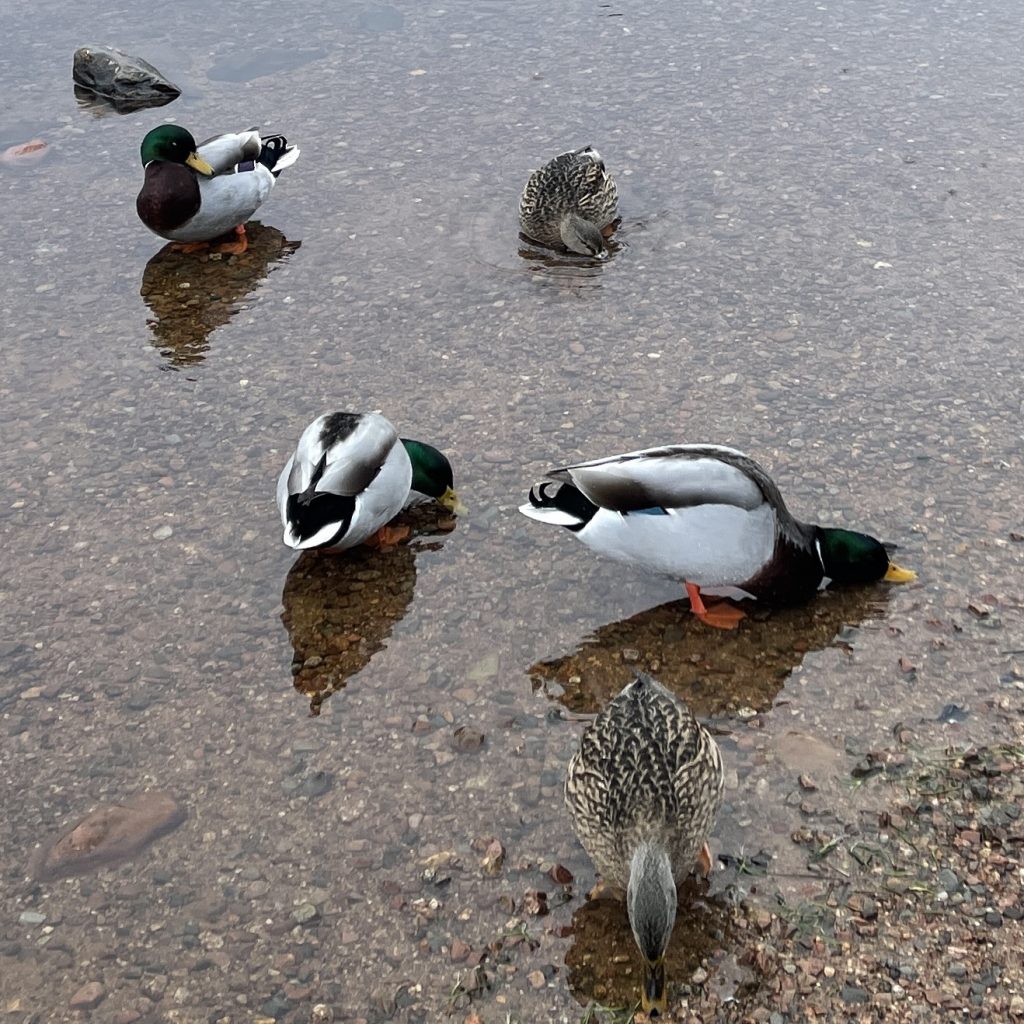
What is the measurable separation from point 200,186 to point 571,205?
6.33 feet

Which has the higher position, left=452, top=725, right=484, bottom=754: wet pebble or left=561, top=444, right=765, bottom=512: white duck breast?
left=561, top=444, right=765, bottom=512: white duck breast

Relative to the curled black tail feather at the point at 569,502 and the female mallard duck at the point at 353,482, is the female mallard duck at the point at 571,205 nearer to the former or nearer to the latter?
the female mallard duck at the point at 353,482

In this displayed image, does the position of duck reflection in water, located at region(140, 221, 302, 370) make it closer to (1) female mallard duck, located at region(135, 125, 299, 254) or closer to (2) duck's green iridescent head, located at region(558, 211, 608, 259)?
(1) female mallard duck, located at region(135, 125, 299, 254)

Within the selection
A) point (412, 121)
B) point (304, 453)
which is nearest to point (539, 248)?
point (412, 121)

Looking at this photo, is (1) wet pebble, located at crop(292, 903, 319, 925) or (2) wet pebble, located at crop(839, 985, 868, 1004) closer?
(2) wet pebble, located at crop(839, 985, 868, 1004)

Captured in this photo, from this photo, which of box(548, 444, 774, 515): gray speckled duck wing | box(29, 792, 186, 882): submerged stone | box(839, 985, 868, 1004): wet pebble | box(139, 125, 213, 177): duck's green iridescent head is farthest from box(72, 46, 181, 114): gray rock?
box(839, 985, 868, 1004): wet pebble

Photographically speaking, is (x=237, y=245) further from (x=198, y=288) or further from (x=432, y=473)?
(x=432, y=473)

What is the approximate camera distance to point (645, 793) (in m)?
3.39

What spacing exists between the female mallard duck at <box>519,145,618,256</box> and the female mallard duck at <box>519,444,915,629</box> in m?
2.35

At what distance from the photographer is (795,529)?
4.40 metres

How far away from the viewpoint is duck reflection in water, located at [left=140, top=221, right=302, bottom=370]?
6.13m

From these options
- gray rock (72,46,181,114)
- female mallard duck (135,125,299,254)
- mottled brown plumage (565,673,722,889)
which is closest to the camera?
mottled brown plumage (565,673,722,889)

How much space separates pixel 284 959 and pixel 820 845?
1472 mm

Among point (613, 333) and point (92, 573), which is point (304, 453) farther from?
point (613, 333)
